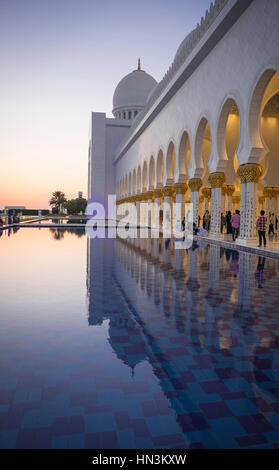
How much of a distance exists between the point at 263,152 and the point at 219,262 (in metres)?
3.28

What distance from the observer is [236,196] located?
15.9m

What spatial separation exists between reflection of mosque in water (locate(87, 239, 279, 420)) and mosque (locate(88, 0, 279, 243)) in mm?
3907

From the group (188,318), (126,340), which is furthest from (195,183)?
(126,340)

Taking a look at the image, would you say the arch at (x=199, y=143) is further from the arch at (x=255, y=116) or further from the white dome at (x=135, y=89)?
the white dome at (x=135, y=89)

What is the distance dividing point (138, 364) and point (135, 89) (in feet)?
109

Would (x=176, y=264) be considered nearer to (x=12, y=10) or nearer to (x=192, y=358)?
(x=192, y=358)

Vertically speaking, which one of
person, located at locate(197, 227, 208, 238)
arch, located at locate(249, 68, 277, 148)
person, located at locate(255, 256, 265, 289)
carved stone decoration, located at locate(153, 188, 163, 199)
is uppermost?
arch, located at locate(249, 68, 277, 148)

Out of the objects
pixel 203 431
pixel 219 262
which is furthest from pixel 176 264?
pixel 203 431

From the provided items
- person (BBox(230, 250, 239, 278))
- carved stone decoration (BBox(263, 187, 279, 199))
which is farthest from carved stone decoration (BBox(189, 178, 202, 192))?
person (BBox(230, 250, 239, 278))

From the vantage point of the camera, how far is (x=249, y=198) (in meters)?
8.45

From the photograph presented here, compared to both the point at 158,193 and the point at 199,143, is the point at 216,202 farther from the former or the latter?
the point at 158,193

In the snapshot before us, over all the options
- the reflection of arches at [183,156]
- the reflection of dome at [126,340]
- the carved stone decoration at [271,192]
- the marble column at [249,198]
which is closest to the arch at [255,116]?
the marble column at [249,198]

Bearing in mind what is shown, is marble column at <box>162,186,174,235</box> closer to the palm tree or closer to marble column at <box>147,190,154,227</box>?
marble column at <box>147,190,154,227</box>

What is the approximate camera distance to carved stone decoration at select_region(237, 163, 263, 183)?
8.21 metres
